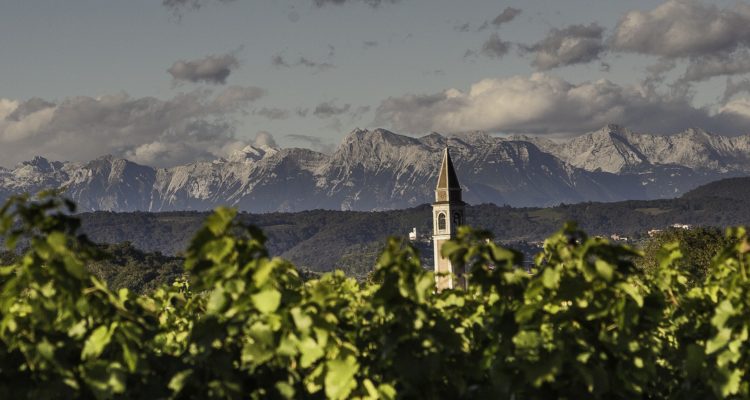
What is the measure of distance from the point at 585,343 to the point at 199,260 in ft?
10.2

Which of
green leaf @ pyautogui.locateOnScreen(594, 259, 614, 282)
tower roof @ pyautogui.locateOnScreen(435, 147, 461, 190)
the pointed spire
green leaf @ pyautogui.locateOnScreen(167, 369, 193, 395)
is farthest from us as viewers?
tower roof @ pyautogui.locateOnScreen(435, 147, 461, 190)

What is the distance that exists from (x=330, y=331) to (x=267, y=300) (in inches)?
29.0

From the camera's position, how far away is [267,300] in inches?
298

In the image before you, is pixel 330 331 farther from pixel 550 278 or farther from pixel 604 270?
pixel 604 270

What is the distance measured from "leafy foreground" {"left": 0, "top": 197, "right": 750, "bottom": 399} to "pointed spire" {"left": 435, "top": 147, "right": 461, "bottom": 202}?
124m

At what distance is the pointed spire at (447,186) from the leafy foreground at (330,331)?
407 feet

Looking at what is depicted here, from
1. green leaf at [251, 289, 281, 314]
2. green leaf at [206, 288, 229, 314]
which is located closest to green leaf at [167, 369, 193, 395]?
green leaf at [206, 288, 229, 314]

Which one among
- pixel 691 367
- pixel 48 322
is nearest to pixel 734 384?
pixel 691 367

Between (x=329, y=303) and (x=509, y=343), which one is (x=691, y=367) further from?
(x=329, y=303)

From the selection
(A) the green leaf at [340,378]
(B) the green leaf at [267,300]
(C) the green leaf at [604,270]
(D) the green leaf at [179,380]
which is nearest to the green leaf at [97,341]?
(D) the green leaf at [179,380]

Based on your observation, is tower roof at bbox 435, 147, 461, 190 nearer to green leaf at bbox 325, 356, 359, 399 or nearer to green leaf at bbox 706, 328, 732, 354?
green leaf at bbox 706, 328, 732, 354

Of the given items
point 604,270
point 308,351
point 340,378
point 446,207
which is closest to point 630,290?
point 604,270

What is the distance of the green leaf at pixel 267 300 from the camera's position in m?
7.54

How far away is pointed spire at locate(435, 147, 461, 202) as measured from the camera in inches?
5266
